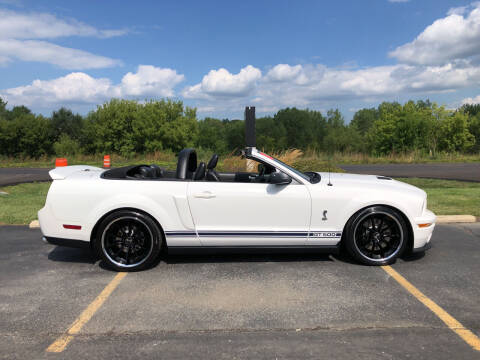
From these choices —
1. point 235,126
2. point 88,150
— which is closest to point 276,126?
point 235,126

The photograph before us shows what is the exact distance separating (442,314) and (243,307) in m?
1.73

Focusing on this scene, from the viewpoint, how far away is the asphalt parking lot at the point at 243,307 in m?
2.86

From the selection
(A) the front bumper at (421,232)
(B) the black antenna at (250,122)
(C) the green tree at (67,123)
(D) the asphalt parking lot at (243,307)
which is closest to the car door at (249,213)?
(D) the asphalt parking lot at (243,307)

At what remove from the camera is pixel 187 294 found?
394cm

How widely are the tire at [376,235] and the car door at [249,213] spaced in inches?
22.6

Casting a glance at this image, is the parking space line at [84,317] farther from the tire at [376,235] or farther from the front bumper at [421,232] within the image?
the front bumper at [421,232]

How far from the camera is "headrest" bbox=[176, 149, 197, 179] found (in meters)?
4.77

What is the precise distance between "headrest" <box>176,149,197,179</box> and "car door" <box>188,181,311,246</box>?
0.88ft

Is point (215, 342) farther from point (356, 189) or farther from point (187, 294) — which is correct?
point (356, 189)

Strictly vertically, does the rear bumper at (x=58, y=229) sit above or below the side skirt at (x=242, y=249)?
above

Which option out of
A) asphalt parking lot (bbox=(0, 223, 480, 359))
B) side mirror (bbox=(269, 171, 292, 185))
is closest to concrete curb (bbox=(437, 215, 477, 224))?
asphalt parking lot (bbox=(0, 223, 480, 359))

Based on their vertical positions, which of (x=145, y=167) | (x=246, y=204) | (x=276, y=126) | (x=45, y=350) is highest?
(x=276, y=126)

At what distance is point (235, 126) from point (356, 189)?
9037 centimetres

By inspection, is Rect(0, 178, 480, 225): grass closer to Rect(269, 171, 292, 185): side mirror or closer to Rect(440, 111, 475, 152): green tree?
Rect(269, 171, 292, 185): side mirror
